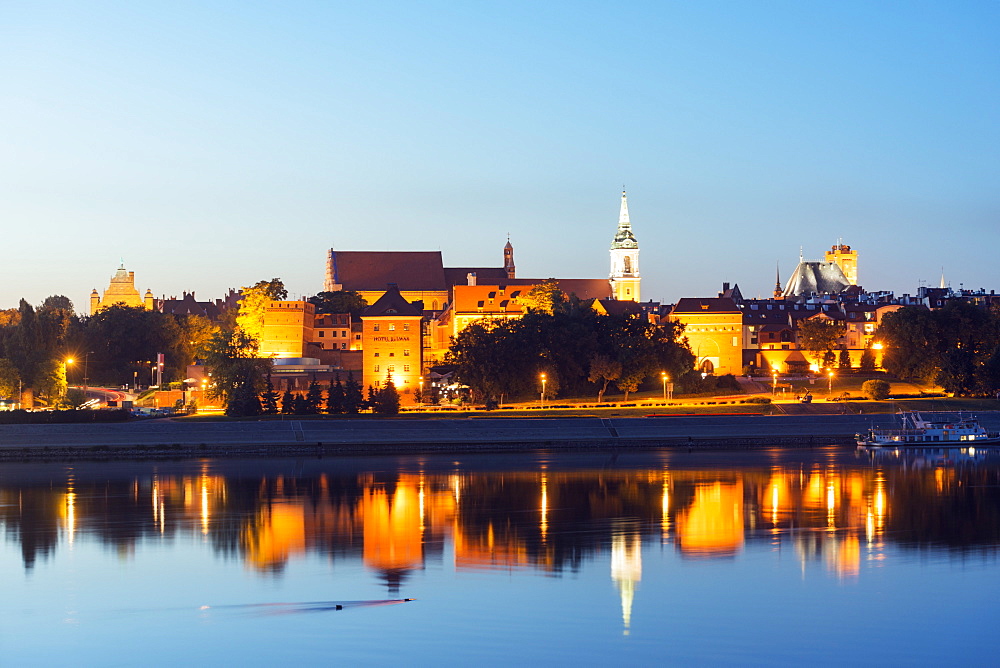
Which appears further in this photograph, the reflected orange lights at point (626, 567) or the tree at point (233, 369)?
the tree at point (233, 369)

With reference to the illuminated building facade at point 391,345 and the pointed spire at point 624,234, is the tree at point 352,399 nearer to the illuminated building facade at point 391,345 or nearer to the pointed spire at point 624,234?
the illuminated building facade at point 391,345

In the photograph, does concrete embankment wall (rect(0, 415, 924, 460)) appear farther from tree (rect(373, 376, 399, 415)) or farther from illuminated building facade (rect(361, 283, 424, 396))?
illuminated building facade (rect(361, 283, 424, 396))

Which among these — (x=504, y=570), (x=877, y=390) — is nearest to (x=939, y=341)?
(x=877, y=390)

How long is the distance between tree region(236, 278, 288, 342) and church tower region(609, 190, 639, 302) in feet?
187

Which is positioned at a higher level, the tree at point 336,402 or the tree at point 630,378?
the tree at point 630,378

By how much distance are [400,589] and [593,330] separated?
2322 inches

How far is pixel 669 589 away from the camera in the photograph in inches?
1022

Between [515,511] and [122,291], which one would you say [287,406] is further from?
[122,291]

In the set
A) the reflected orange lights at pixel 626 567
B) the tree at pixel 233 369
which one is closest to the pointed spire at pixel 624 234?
the tree at pixel 233 369

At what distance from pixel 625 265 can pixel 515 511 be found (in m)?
121

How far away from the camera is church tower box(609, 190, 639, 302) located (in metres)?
155

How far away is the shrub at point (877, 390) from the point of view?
3159 inches

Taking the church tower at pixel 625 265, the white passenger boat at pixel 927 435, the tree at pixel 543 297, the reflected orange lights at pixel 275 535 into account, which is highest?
the church tower at pixel 625 265

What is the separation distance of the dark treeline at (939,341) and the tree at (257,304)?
1912 inches
